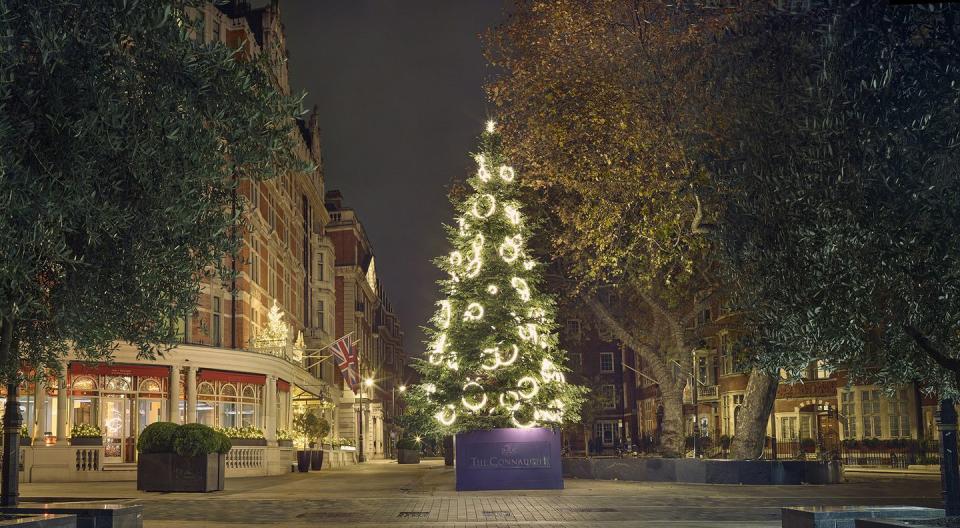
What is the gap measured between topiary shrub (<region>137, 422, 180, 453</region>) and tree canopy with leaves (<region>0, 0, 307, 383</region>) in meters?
10.7

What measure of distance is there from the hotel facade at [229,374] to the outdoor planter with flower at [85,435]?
0.24 metres

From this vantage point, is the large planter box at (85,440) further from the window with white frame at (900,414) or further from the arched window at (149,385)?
the window with white frame at (900,414)

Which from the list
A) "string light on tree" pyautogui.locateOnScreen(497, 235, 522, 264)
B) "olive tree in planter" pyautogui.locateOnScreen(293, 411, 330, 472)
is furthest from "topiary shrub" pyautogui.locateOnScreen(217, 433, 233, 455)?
"olive tree in planter" pyautogui.locateOnScreen(293, 411, 330, 472)

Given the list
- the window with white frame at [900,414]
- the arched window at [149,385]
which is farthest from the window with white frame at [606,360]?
the arched window at [149,385]

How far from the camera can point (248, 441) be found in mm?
35312

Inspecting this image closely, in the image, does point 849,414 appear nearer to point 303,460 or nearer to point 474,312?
point 303,460

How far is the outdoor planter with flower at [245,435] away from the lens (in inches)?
1339

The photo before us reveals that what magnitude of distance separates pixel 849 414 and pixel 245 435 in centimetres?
3112

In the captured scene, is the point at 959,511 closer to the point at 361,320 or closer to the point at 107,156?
the point at 107,156

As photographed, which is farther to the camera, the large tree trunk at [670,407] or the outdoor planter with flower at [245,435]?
the outdoor planter with flower at [245,435]

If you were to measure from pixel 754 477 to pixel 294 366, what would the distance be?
23.7 meters

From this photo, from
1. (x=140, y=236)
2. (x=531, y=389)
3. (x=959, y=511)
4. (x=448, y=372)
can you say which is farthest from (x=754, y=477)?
(x=140, y=236)

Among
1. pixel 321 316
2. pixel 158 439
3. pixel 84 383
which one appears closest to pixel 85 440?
pixel 84 383

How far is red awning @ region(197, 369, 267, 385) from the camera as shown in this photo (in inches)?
1396
